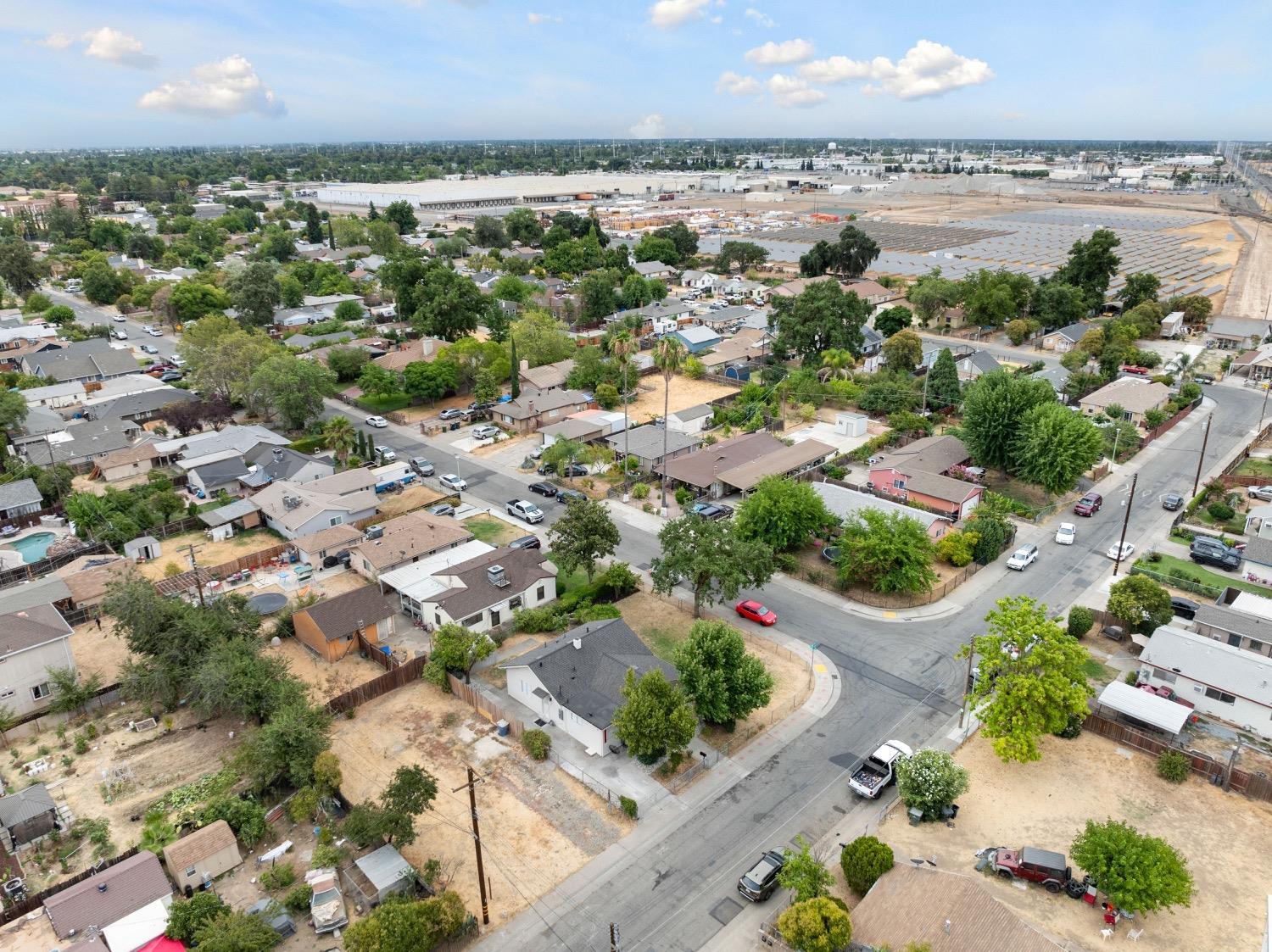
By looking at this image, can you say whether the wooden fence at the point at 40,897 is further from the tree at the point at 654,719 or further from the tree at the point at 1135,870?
the tree at the point at 1135,870

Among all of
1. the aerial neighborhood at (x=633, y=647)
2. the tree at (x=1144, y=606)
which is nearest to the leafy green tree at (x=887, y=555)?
the aerial neighborhood at (x=633, y=647)

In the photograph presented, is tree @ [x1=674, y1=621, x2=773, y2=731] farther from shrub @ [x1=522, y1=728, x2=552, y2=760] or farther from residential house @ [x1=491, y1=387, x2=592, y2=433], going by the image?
residential house @ [x1=491, y1=387, x2=592, y2=433]

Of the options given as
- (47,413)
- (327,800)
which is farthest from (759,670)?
(47,413)

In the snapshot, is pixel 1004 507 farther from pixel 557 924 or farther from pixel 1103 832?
pixel 557 924

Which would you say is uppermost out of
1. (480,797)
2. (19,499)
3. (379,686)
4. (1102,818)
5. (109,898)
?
(19,499)

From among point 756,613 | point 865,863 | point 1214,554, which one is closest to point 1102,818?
point 865,863

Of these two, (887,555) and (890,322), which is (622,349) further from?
(887,555)

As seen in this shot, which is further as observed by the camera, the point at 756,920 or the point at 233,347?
the point at 233,347

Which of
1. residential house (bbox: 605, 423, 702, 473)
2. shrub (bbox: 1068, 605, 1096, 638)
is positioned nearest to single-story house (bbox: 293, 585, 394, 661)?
residential house (bbox: 605, 423, 702, 473)
